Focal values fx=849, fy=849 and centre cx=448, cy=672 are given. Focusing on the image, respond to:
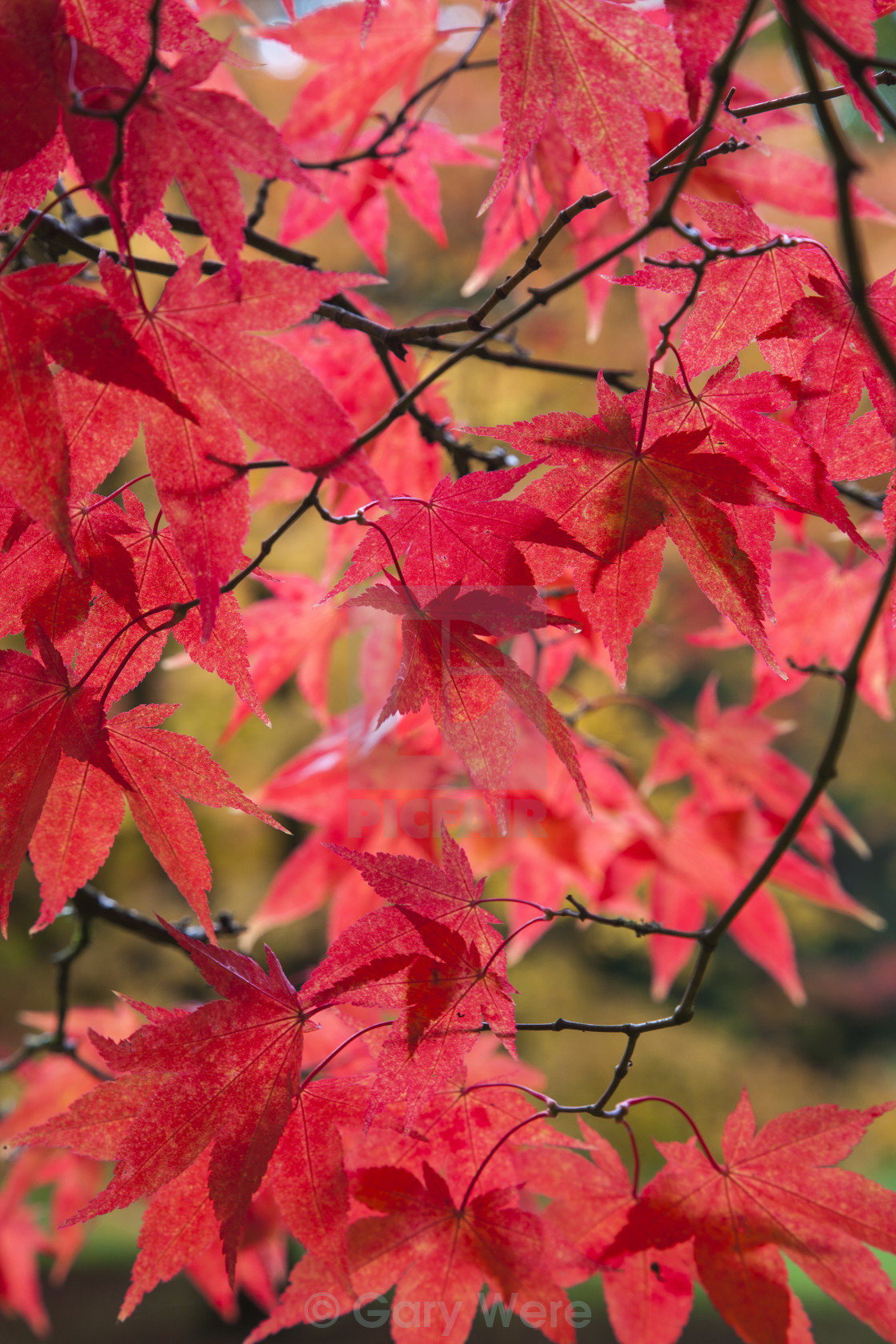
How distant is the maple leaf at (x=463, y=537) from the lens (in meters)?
0.44

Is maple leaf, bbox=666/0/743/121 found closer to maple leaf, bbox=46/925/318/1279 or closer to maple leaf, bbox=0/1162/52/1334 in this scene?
maple leaf, bbox=46/925/318/1279

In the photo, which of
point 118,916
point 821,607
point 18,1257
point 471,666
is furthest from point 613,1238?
point 18,1257

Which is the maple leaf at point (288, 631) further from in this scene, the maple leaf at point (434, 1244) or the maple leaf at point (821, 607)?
the maple leaf at point (434, 1244)

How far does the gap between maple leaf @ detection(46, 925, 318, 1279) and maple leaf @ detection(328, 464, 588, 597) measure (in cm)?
21

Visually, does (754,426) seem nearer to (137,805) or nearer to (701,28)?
(701,28)

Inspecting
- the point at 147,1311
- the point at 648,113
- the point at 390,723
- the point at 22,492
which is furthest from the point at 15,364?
the point at 147,1311

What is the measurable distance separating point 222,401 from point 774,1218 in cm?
52

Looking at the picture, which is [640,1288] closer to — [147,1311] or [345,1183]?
[345,1183]

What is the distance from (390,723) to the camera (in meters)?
0.85

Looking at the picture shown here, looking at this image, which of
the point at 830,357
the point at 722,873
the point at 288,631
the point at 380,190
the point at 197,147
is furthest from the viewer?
the point at 722,873

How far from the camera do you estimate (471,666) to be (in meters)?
0.44

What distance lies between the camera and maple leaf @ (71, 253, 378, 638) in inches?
14.4

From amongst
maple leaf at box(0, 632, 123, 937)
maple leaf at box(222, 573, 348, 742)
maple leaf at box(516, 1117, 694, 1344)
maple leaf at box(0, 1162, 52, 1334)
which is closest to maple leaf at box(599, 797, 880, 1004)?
maple leaf at box(222, 573, 348, 742)

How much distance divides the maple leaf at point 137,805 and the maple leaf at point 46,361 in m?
0.13
